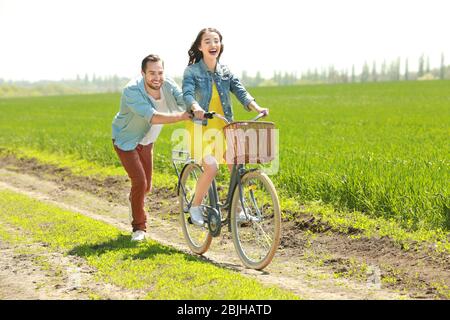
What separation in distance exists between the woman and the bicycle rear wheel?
1.38 feet

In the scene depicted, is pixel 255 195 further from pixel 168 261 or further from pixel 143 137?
pixel 143 137

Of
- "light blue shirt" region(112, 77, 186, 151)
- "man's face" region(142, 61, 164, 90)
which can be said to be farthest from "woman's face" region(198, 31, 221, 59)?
"light blue shirt" region(112, 77, 186, 151)

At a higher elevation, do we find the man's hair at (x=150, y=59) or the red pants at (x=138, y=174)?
the man's hair at (x=150, y=59)

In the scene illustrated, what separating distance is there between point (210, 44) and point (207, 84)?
394 mm

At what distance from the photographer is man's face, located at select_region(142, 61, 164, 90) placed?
23.7 ft

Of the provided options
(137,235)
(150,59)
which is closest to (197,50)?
(150,59)

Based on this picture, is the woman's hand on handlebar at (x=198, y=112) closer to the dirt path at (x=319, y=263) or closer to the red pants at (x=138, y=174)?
the dirt path at (x=319, y=263)

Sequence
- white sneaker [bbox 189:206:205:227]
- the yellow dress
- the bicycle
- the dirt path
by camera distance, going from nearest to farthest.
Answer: the dirt path, the bicycle, the yellow dress, white sneaker [bbox 189:206:205:227]

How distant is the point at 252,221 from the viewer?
650cm

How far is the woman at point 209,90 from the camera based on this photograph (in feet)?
21.7

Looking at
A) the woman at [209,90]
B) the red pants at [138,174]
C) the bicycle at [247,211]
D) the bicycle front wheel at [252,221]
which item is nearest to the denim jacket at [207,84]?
the woman at [209,90]

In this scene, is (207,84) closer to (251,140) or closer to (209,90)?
(209,90)

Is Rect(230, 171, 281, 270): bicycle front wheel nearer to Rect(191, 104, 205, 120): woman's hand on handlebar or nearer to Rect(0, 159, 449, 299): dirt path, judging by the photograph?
Rect(0, 159, 449, 299): dirt path
